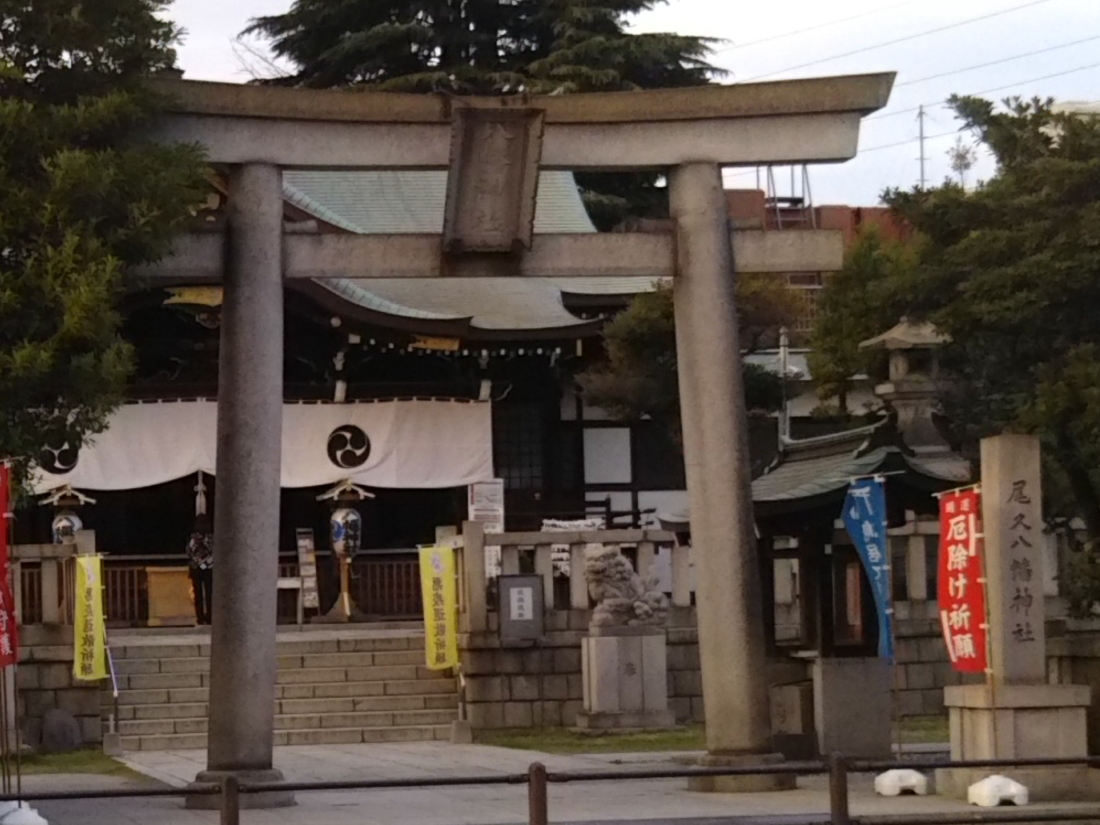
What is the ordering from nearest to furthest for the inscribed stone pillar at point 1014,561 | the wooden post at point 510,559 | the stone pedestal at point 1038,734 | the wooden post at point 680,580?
the stone pedestal at point 1038,734 < the inscribed stone pillar at point 1014,561 < the wooden post at point 510,559 < the wooden post at point 680,580

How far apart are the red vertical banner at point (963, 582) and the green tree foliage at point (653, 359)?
15.2 metres

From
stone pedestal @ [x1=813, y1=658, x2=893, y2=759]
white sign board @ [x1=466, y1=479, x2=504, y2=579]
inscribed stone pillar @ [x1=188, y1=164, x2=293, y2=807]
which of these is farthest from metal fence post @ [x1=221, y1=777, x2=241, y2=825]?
white sign board @ [x1=466, y1=479, x2=504, y2=579]

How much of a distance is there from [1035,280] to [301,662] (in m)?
10.3

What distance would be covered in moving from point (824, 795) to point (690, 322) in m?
3.76

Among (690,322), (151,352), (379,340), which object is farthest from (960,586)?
(151,352)

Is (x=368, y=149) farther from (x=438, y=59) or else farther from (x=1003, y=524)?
(x=438, y=59)

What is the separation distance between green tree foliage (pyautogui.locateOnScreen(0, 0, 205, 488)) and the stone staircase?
994 centimetres

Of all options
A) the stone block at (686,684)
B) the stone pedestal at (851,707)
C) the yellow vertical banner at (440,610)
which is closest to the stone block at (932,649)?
the stone block at (686,684)

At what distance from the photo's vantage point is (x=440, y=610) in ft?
76.3

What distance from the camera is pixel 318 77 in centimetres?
4412

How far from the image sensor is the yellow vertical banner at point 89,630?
70.4 ft

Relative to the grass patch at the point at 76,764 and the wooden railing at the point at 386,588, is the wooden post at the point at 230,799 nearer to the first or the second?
the grass patch at the point at 76,764

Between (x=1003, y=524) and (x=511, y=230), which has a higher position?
(x=511, y=230)

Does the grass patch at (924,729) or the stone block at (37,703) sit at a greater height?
the stone block at (37,703)
